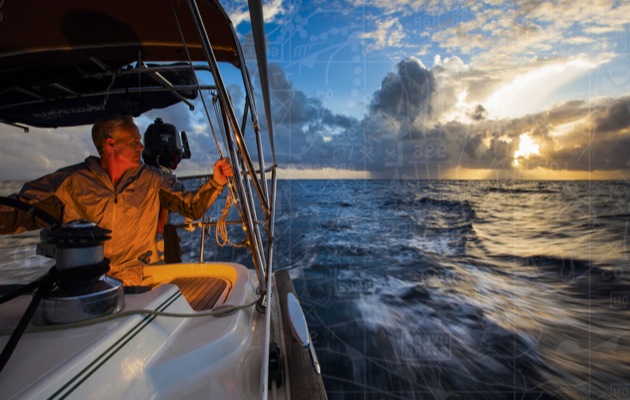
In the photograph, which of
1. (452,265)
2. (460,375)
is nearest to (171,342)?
(460,375)

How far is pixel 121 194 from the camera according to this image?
1773 millimetres

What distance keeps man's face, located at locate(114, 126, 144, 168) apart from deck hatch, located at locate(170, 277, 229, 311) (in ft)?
3.11

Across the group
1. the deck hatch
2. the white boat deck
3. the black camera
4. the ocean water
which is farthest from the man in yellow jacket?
the ocean water

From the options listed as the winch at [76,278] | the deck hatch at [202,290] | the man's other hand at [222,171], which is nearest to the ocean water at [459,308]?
the deck hatch at [202,290]

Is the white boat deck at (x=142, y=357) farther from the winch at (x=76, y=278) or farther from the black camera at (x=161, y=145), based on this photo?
the black camera at (x=161, y=145)

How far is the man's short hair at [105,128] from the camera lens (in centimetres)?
182

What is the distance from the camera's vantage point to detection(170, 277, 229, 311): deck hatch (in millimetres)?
1831

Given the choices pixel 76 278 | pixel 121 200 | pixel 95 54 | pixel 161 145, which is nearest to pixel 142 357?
pixel 76 278

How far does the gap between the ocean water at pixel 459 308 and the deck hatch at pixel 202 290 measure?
1.72 metres

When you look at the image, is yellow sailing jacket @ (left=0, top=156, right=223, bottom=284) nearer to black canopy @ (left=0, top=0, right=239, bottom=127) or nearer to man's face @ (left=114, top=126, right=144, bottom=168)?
man's face @ (left=114, top=126, right=144, bottom=168)

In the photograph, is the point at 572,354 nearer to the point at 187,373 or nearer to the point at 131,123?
the point at 187,373

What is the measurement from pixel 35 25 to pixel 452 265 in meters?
7.69

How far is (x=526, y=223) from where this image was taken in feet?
39.5

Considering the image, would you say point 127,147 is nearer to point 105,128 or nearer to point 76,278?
point 105,128
